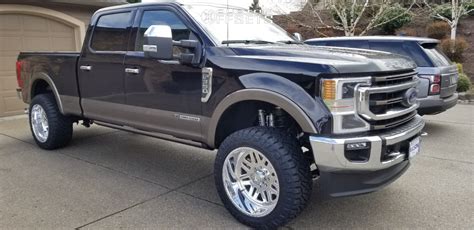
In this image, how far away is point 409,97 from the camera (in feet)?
11.4

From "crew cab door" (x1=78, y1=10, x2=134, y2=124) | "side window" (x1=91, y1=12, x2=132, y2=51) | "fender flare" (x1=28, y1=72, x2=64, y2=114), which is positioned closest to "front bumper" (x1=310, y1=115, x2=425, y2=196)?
"crew cab door" (x1=78, y1=10, x2=134, y2=124)

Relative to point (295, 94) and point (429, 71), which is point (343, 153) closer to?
point (295, 94)

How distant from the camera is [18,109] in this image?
935 cm

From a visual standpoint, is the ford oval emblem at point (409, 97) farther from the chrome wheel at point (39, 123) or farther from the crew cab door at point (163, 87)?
the chrome wheel at point (39, 123)

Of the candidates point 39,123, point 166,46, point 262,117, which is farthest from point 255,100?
point 39,123

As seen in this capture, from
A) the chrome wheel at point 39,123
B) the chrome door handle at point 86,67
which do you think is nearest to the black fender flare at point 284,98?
the chrome door handle at point 86,67

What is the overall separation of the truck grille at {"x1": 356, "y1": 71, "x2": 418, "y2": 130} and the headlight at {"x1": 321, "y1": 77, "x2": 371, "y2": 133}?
0.05 meters

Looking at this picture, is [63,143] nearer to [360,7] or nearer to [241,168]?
[241,168]

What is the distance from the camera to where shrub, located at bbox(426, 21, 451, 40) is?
56.1ft

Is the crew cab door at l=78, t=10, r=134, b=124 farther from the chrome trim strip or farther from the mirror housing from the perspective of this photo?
the chrome trim strip

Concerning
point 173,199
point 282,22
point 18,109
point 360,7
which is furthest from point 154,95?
point 282,22

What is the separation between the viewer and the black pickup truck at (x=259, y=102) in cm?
303

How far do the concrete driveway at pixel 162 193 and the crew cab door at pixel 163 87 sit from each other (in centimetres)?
71

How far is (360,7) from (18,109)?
1337cm
